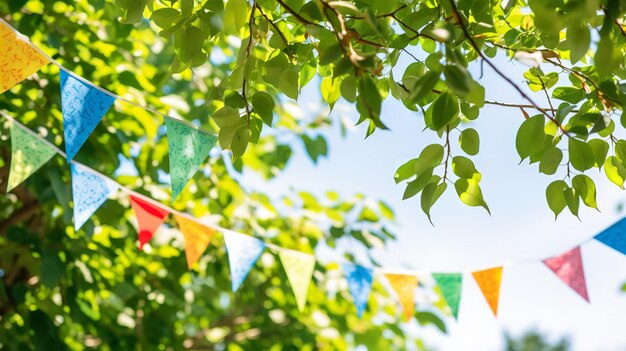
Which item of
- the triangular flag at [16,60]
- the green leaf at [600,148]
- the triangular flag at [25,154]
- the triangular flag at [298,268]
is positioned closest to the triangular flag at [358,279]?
the triangular flag at [298,268]

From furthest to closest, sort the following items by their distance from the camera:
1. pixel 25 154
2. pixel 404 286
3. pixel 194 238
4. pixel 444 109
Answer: pixel 404 286
pixel 194 238
pixel 25 154
pixel 444 109

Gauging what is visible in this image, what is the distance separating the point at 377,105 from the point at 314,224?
2002 mm

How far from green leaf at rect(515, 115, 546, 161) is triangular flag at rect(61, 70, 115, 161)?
94cm

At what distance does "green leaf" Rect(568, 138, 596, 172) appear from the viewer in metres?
0.97

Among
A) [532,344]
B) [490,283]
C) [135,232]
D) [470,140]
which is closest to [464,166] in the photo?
[470,140]

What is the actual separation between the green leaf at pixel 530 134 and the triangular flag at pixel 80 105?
3.10 feet

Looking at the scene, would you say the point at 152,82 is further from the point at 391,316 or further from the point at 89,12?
the point at 391,316

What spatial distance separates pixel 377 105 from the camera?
75cm

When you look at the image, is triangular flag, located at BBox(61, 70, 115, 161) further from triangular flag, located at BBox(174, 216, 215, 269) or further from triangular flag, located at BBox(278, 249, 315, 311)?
triangular flag, located at BBox(278, 249, 315, 311)

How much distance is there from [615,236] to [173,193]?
109 cm

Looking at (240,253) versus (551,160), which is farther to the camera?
(240,253)

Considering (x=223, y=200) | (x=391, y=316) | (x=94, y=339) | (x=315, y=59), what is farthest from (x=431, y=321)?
(x=315, y=59)

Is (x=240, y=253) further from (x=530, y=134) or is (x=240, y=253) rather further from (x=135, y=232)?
(x=530, y=134)

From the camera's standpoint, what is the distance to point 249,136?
1.08m
